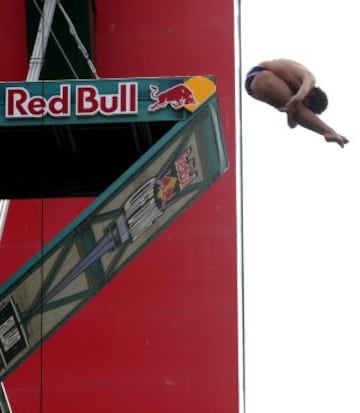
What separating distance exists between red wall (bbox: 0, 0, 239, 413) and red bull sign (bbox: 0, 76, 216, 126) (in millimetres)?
2987

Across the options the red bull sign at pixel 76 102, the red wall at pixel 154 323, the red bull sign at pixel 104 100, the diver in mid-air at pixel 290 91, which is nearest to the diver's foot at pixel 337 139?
the diver in mid-air at pixel 290 91

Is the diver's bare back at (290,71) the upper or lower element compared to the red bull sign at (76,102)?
upper

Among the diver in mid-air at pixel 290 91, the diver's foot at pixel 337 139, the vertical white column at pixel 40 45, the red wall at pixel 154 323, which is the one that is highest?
the vertical white column at pixel 40 45

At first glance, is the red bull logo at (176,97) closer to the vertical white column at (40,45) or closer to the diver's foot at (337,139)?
the diver's foot at (337,139)

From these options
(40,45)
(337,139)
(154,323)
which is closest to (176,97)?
(337,139)

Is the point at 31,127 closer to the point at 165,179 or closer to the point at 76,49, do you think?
the point at 165,179

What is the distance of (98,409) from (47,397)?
55cm

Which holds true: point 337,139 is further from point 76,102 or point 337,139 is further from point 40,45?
point 40,45

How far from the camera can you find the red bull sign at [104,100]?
16.0 m

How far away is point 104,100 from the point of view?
16.1m

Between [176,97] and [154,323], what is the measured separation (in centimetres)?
400

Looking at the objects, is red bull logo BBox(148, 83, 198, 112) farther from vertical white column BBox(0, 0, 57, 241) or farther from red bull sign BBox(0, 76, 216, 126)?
vertical white column BBox(0, 0, 57, 241)

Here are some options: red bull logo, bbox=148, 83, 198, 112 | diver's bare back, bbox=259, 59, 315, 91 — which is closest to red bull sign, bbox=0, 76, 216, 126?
red bull logo, bbox=148, 83, 198, 112

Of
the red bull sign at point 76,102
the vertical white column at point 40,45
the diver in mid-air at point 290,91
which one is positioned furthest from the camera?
the vertical white column at point 40,45
